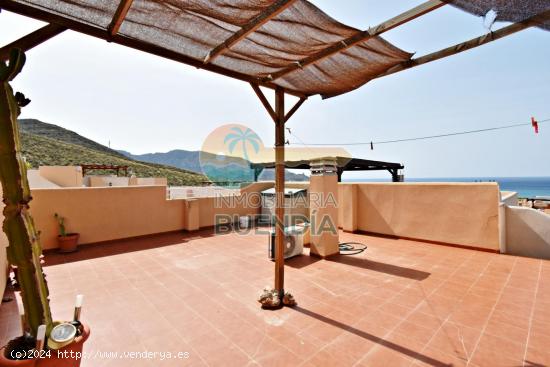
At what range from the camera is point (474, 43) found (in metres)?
2.27

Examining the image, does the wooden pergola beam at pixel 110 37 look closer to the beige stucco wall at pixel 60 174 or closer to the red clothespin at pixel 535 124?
the red clothespin at pixel 535 124

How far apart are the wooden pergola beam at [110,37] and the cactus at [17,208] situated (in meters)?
0.30

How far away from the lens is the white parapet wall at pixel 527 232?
197 inches

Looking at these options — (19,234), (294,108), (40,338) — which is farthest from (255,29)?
(40,338)

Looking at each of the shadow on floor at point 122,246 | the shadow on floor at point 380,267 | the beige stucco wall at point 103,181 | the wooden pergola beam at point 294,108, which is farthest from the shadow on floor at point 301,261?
the beige stucco wall at point 103,181

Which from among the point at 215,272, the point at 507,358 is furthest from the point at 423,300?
the point at 215,272

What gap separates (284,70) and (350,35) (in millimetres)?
977

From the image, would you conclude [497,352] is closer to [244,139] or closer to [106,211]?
[106,211]

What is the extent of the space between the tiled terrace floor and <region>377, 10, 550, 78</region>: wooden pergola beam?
276 centimetres

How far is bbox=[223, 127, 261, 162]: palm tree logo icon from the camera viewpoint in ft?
68.8

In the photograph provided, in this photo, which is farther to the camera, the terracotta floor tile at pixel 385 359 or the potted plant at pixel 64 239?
the potted plant at pixel 64 239

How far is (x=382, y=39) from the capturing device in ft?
7.70

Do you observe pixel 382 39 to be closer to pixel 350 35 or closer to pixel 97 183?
pixel 350 35

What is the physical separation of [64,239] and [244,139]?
1725 cm
